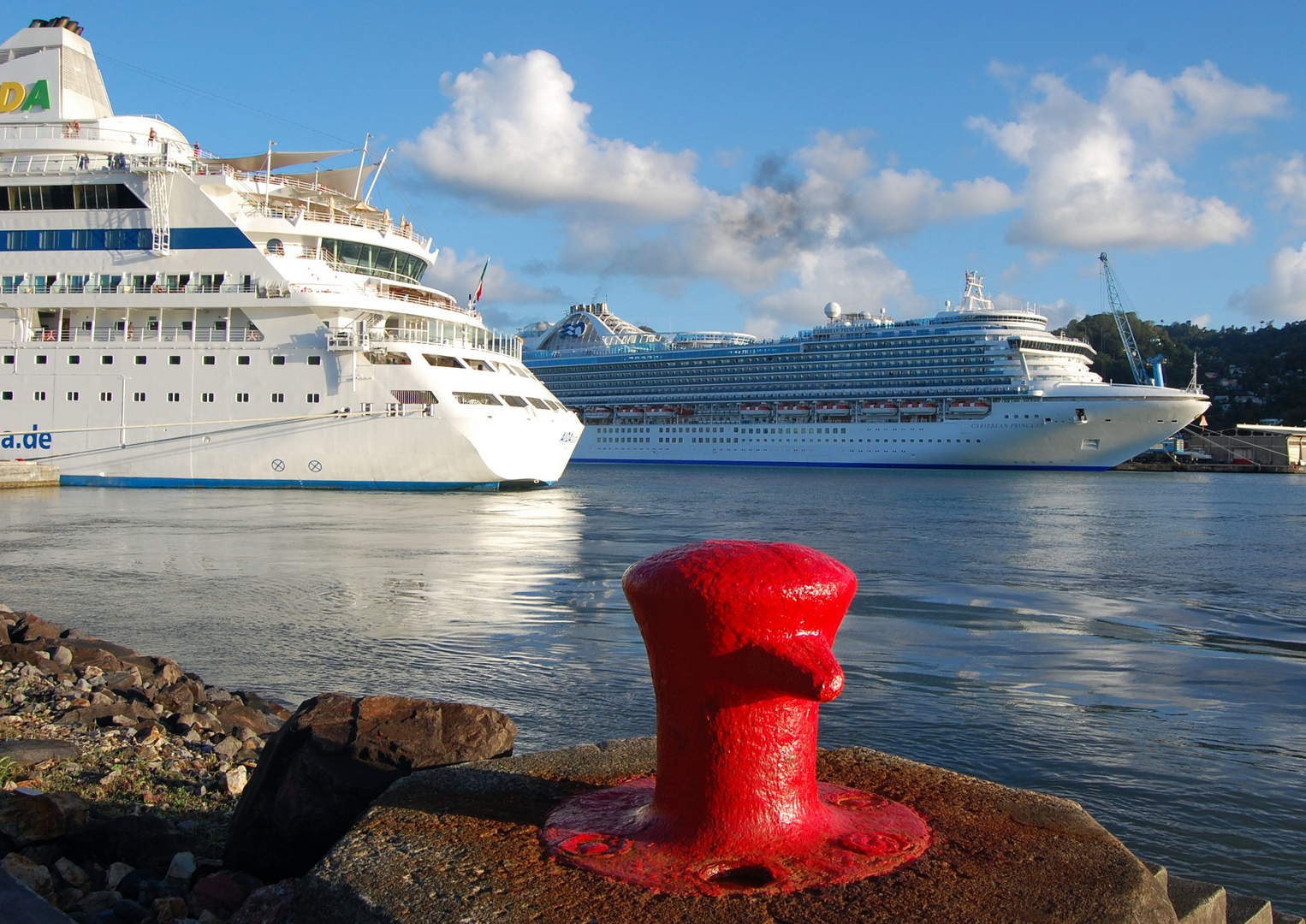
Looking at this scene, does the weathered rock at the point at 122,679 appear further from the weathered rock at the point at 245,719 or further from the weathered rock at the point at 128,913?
the weathered rock at the point at 128,913

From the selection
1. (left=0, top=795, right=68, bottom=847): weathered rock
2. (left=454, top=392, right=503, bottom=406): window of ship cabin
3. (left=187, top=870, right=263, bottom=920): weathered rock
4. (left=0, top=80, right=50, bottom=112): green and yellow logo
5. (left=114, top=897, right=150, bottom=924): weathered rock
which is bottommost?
Answer: (left=114, top=897, right=150, bottom=924): weathered rock

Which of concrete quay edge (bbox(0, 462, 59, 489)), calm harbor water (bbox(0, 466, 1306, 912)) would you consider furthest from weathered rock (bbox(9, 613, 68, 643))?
concrete quay edge (bbox(0, 462, 59, 489))

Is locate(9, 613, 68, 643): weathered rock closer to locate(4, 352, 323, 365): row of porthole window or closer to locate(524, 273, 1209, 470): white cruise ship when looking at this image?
locate(4, 352, 323, 365): row of porthole window

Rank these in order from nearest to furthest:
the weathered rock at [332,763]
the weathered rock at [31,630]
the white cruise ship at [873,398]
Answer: the weathered rock at [332,763]
the weathered rock at [31,630]
the white cruise ship at [873,398]

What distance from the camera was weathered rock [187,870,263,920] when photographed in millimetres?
2818

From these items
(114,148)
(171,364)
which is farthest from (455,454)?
(114,148)

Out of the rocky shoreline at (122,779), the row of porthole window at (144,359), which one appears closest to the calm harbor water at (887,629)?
the rocky shoreline at (122,779)

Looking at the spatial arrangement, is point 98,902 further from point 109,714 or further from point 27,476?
point 27,476

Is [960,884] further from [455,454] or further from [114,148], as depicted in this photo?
[114,148]

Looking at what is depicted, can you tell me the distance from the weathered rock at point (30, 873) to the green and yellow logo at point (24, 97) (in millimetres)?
37828

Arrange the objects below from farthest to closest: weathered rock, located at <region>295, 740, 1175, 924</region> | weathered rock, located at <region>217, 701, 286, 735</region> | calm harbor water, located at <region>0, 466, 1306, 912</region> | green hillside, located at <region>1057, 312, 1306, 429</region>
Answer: green hillside, located at <region>1057, 312, 1306, 429</region>
weathered rock, located at <region>217, 701, 286, 735</region>
calm harbor water, located at <region>0, 466, 1306, 912</region>
weathered rock, located at <region>295, 740, 1175, 924</region>

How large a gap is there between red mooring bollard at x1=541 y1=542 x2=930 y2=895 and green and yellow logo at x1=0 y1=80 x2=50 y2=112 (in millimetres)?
39106

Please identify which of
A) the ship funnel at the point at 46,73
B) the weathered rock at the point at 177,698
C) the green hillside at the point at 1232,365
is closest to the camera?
the weathered rock at the point at 177,698

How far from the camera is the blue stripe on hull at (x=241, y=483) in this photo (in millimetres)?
28297
